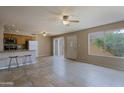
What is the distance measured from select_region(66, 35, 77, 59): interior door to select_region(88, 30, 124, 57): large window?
1.57 meters

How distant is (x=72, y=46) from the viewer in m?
9.27

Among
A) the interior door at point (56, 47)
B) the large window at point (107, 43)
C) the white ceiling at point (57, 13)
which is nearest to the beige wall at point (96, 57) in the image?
the large window at point (107, 43)

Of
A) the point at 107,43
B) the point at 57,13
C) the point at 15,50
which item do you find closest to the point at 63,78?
the point at 57,13

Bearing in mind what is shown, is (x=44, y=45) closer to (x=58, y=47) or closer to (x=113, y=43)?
(x=58, y=47)

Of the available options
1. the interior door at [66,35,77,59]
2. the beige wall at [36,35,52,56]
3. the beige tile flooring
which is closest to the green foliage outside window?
the beige tile flooring

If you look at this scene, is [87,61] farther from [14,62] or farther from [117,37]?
[14,62]

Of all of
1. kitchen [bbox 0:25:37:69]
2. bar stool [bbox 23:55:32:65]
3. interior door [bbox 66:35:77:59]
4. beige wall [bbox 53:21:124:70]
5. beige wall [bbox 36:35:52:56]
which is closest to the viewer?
beige wall [bbox 53:21:124:70]

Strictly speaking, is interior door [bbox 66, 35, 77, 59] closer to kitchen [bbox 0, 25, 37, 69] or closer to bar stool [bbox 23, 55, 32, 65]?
kitchen [bbox 0, 25, 37, 69]

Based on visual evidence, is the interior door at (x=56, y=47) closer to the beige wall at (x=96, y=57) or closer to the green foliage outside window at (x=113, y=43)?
the beige wall at (x=96, y=57)

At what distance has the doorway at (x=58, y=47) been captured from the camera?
475 inches

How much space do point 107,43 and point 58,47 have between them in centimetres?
661

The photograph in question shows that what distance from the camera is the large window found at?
572 centimetres

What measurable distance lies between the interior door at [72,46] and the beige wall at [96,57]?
1.54ft

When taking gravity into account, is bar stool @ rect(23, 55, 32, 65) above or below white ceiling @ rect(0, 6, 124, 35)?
below
